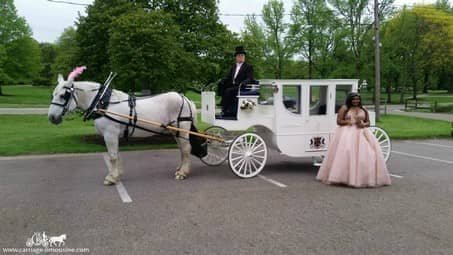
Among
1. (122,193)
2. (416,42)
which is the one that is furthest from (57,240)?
(416,42)

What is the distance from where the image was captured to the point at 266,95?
814 centimetres

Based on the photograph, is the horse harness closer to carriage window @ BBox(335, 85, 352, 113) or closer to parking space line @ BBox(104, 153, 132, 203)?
parking space line @ BBox(104, 153, 132, 203)

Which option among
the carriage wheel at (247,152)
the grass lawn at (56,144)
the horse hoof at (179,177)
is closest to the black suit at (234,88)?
the carriage wheel at (247,152)

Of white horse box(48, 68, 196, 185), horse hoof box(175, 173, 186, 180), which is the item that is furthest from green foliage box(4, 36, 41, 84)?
horse hoof box(175, 173, 186, 180)

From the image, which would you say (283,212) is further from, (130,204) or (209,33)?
(209,33)

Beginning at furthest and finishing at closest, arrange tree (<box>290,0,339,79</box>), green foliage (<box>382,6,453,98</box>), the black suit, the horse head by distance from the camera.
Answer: green foliage (<box>382,6,453,98</box>), tree (<box>290,0,339,79</box>), the black suit, the horse head

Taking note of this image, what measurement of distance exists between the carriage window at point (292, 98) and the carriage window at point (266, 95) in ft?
0.91

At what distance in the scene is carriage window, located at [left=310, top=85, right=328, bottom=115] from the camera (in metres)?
8.04

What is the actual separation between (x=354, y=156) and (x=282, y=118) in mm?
1616

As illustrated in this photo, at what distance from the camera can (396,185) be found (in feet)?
23.3

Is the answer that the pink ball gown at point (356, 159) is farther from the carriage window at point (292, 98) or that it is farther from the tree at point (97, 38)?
the tree at point (97, 38)

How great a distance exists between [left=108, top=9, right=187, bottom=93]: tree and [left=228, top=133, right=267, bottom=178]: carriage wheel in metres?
4.88

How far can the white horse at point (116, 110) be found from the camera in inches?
271

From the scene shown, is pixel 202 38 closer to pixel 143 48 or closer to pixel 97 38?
pixel 143 48
